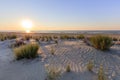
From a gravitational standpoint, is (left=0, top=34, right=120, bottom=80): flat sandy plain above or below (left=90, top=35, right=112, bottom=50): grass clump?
below

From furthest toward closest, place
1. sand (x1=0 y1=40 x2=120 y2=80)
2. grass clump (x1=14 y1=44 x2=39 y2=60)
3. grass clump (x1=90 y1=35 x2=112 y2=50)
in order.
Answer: grass clump (x1=90 y1=35 x2=112 y2=50)
grass clump (x1=14 y1=44 x2=39 y2=60)
sand (x1=0 y1=40 x2=120 y2=80)

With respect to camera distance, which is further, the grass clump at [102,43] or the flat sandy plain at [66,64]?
the grass clump at [102,43]

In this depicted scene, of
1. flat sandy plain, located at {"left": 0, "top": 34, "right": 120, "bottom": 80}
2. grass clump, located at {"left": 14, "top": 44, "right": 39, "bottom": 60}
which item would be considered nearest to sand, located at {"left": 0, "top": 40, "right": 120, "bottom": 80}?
flat sandy plain, located at {"left": 0, "top": 34, "right": 120, "bottom": 80}

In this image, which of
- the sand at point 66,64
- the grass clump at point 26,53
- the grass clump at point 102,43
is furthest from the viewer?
the grass clump at point 102,43

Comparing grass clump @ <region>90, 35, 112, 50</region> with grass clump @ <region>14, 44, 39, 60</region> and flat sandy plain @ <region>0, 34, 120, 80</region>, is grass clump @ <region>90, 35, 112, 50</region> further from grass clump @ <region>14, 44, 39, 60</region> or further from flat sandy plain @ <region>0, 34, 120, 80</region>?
grass clump @ <region>14, 44, 39, 60</region>

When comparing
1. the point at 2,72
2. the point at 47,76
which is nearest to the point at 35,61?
the point at 2,72

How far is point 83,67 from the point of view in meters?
7.74

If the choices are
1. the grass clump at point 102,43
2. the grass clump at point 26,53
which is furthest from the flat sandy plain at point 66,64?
the grass clump at point 102,43

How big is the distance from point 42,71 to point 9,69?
175 centimetres

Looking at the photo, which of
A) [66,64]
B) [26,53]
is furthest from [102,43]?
[26,53]

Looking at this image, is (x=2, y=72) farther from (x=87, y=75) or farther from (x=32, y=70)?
(x=87, y=75)

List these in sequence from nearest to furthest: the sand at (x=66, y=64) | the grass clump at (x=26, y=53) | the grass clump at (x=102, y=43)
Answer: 1. the sand at (x=66, y=64)
2. the grass clump at (x=26, y=53)
3. the grass clump at (x=102, y=43)

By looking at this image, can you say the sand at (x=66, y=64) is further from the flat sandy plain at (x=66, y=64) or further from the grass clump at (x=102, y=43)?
the grass clump at (x=102, y=43)

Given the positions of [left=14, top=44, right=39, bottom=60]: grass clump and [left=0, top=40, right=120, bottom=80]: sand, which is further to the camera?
[left=14, top=44, right=39, bottom=60]: grass clump
